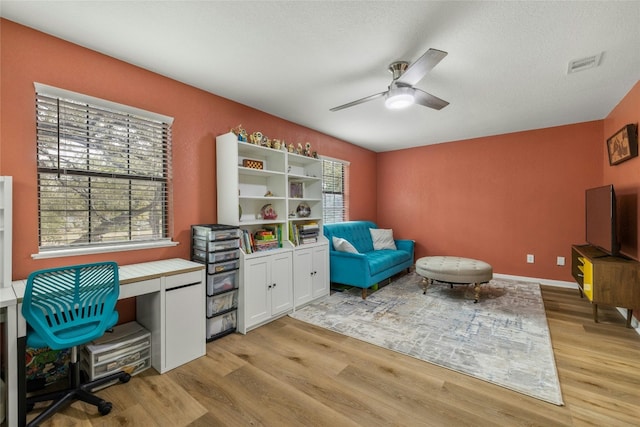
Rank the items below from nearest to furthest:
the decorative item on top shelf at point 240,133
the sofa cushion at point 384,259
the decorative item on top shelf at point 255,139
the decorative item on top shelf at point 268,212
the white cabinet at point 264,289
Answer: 1. the white cabinet at point 264,289
2. the decorative item on top shelf at point 240,133
3. the decorative item on top shelf at point 255,139
4. the decorative item on top shelf at point 268,212
5. the sofa cushion at point 384,259

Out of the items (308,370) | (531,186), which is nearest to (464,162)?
(531,186)

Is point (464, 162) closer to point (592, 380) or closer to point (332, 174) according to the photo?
point (332, 174)

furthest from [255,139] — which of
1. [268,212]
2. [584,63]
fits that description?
[584,63]

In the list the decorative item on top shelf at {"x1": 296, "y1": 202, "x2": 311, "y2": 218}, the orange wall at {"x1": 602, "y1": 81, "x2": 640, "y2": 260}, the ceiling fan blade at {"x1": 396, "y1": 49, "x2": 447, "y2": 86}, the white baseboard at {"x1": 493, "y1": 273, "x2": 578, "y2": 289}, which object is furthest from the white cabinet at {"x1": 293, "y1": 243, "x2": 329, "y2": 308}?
the orange wall at {"x1": 602, "y1": 81, "x2": 640, "y2": 260}

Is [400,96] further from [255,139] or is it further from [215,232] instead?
[215,232]

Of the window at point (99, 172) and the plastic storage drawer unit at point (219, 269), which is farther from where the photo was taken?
the plastic storage drawer unit at point (219, 269)

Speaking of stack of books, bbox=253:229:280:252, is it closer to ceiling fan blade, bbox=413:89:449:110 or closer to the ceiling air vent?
ceiling fan blade, bbox=413:89:449:110

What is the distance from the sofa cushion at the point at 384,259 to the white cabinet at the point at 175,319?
7.37 feet

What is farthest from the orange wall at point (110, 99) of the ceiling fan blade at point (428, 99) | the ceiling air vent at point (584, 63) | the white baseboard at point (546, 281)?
the white baseboard at point (546, 281)

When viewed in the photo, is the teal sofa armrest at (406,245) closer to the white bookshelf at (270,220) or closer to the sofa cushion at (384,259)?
the sofa cushion at (384,259)

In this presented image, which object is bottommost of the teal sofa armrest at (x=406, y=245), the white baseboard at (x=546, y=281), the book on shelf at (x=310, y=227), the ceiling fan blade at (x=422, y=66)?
the white baseboard at (x=546, y=281)

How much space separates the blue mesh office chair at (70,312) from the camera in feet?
5.08

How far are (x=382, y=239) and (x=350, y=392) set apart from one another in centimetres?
Answer: 337

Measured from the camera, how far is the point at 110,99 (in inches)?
90.6
